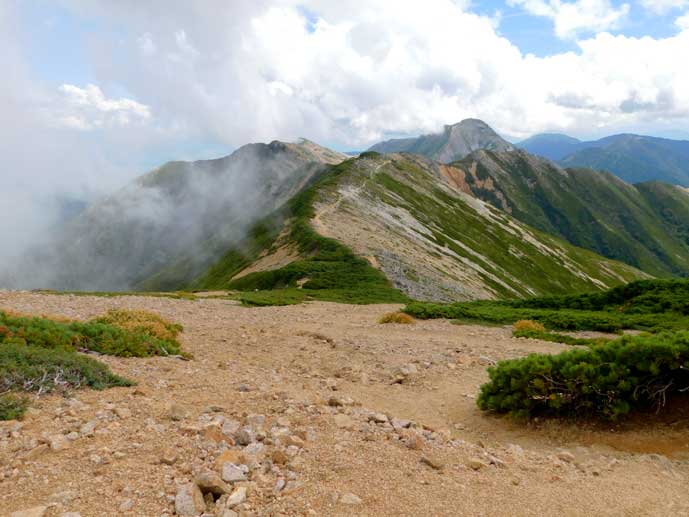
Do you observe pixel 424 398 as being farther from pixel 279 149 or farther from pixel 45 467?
pixel 279 149

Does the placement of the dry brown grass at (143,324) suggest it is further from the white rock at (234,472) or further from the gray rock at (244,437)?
the white rock at (234,472)

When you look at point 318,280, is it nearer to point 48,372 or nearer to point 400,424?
point 48,372

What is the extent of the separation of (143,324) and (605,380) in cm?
1481

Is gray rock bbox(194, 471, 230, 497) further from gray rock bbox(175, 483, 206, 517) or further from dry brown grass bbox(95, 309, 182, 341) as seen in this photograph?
dry brown grass bbox(95, 309, 182, 341)

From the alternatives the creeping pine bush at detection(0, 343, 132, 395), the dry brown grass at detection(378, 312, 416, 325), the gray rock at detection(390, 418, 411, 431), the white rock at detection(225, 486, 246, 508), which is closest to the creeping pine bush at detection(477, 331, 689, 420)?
the gray rock at detection(390, 418, 411, 431)

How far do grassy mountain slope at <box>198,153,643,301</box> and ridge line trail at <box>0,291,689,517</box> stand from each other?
2620 centimetres

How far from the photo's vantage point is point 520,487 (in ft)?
22.0

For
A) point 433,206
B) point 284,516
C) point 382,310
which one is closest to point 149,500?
point 284,516

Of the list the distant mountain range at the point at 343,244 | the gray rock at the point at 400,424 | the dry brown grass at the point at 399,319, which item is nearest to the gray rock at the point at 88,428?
the gray rock at the point at 400,424

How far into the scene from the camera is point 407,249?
6550 centimetres

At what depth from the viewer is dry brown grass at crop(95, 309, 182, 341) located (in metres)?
16.0

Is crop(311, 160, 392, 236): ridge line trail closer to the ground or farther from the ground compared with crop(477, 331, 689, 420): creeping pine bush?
farther from the ground

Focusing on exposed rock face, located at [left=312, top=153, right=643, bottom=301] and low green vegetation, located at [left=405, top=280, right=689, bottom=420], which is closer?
low green vegetation, located at [left=405, top=280, right=689, bottom=420]

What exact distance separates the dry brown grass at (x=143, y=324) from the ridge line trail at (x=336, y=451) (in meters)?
2.91
